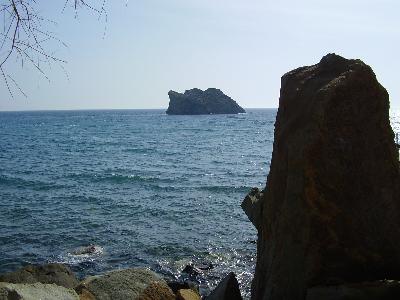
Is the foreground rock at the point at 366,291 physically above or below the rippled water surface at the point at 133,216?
above

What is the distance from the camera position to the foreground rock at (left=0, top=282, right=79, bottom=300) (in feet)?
17.3

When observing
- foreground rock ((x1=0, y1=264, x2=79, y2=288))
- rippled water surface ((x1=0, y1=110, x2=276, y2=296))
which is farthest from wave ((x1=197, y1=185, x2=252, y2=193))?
foreground rock ((x1=0, y1=264, x2=79, y2=288))

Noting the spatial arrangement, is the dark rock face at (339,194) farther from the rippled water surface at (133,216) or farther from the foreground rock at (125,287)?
the rippled water surface at (133,216)

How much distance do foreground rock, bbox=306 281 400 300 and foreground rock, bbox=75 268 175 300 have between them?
3596 mm

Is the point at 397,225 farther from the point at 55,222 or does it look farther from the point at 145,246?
the point at 55,222

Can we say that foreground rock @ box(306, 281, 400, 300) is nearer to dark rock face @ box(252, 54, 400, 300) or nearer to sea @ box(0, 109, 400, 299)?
dark rock face @ box(252, 54, 400, 300)

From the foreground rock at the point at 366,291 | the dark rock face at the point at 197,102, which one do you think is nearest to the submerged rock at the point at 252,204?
the foreground rock at the point at 366,291

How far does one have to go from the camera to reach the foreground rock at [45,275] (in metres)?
9.00

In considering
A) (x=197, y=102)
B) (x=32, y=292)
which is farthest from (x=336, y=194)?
(x=197, y=102)

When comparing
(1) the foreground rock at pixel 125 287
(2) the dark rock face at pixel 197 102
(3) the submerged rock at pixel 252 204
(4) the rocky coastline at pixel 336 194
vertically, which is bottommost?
(1) the foreground rock at pixel 125 287

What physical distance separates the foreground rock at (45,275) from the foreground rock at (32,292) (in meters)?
3.16

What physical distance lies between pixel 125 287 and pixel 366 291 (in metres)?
4.94

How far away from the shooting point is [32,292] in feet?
18.3

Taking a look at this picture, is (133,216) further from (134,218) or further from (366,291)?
(366,291)
